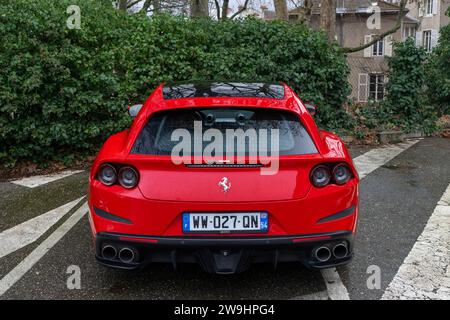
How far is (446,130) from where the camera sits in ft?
35.5

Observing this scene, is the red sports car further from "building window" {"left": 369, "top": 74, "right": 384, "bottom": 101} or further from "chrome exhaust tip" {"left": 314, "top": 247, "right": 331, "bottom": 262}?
"building window" {"left": 369, "top": 74, "right": 384, "bottom": 101}

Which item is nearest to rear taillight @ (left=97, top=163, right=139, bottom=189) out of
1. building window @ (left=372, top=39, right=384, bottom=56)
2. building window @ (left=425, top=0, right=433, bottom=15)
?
building window @ (left=372, top=39, right=384, bottom=56)

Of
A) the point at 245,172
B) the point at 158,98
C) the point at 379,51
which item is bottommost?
the point at 379,51

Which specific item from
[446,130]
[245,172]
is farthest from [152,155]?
[446,130]

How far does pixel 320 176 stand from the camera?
3242mm

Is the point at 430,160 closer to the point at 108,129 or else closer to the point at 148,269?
the point at 108,129

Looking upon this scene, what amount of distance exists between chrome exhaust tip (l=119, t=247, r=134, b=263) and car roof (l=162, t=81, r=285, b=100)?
124cm

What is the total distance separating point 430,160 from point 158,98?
598 centimetres

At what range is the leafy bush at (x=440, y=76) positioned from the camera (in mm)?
11540

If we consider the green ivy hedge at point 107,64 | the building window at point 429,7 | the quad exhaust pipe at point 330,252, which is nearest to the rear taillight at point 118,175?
the quad exhaust pipe at point 330,252

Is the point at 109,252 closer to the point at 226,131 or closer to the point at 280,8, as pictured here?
the point at 226,131

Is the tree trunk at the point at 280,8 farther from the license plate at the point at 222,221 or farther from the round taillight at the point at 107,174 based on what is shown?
the license plate at the point at 222,221

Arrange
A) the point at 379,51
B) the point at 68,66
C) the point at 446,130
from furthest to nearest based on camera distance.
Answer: the point at 379,51, the point at 446,130, the point at 68,66

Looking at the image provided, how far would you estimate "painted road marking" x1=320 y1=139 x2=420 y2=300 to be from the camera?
353 cm
